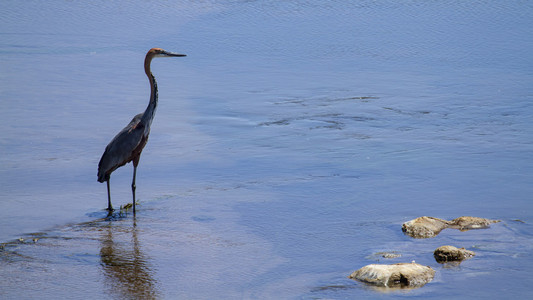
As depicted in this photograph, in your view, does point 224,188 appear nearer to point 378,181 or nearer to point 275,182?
point 275,182

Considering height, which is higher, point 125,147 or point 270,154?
point 125,147

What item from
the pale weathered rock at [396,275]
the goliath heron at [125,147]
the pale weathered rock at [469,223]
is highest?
the goliath heron at [125,147]

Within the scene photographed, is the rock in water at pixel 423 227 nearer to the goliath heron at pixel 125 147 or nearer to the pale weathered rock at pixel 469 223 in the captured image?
the pale weathered rock at pixel 469 223

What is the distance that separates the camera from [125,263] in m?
6.05

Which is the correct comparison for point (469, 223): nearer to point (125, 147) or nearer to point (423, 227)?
point (423, 227)

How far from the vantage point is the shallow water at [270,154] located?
5957 millimetres

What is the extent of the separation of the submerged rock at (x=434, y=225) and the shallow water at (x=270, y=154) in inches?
5.9

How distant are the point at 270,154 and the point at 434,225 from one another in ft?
10.7

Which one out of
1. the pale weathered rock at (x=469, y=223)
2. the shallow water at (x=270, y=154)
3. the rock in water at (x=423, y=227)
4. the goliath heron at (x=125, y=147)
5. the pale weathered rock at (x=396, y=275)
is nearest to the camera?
the pale weathered rock at (x=396, y=275)

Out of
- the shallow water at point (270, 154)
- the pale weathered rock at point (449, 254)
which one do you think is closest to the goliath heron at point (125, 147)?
the shallow water at point (270, 154)

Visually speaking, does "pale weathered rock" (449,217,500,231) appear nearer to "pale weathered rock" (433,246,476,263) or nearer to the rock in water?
the rock in water

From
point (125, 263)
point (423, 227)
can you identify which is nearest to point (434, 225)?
point (423, 227)

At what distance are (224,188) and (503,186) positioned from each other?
125 inches

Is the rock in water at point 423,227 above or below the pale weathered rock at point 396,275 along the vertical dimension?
above
